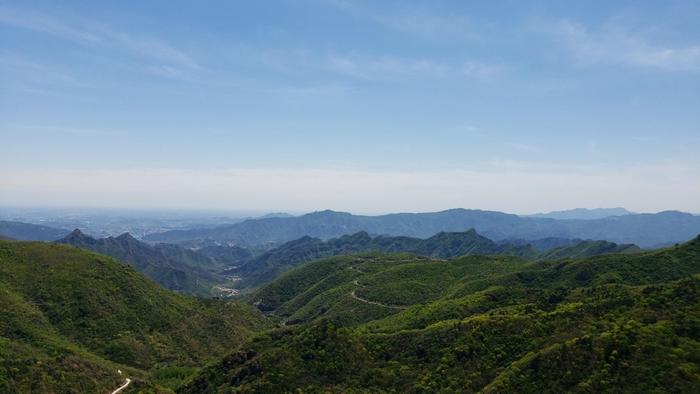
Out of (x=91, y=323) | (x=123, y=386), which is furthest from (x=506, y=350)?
(x=91, y=323)

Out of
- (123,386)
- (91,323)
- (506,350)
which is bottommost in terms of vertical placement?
(123,386)

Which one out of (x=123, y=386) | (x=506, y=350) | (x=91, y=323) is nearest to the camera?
(x=506, y=350)

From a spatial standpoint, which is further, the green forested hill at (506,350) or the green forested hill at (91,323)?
the green forested hill at (91,323)

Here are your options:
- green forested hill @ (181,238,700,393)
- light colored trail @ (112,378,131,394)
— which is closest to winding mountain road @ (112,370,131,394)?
light colored trail @ (112,378,131,394)

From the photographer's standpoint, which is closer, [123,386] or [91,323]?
[123,386]

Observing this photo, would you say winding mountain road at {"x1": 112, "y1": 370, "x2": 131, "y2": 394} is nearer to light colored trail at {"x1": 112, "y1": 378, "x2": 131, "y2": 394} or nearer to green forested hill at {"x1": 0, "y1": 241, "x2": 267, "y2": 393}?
light colored trail at {"x1": 112, "y1": 378, "x2": 131, "y2": 394}

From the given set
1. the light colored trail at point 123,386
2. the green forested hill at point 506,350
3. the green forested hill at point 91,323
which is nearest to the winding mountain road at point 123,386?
the light colored trail at point 123,386

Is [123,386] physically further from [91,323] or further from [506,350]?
[506,350]

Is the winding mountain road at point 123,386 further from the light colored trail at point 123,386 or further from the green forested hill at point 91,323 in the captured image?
the green forested hill at point 91,323

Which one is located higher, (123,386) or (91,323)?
(91,323)
